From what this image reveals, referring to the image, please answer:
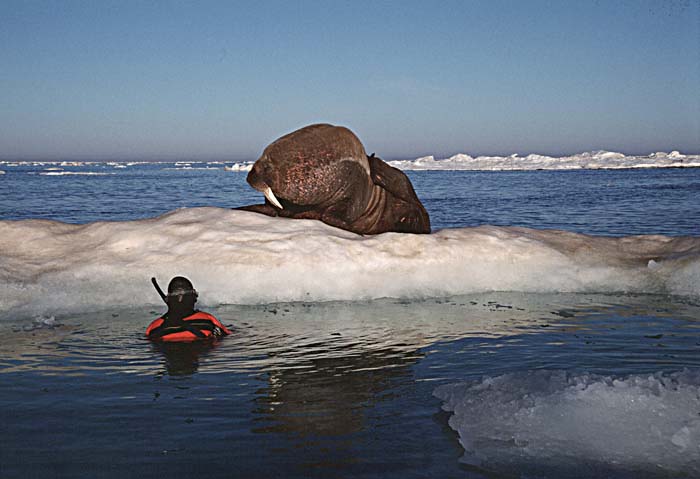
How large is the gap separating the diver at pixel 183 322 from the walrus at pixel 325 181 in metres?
2.87

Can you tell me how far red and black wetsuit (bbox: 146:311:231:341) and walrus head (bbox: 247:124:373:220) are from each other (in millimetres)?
3106

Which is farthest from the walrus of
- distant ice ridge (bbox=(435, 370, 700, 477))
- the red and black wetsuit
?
distant ice ridge (bbox=(435, 370, 700, 477))

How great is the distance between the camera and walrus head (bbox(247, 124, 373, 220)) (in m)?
8.92

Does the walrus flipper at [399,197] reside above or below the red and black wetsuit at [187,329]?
above

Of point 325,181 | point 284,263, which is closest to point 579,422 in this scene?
point 284,263

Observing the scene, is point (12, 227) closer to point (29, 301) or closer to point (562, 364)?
point (29, 301)

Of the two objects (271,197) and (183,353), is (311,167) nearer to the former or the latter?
(271,197)

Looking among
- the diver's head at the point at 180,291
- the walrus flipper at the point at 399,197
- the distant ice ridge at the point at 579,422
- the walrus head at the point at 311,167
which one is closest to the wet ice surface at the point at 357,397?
the distant ice ridge at the point at 579,422

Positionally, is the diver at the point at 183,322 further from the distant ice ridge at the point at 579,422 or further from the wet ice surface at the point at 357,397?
the distant ice ridge at the point at 579,422

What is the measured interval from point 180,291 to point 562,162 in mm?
91407

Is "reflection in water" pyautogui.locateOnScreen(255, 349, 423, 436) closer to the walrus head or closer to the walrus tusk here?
the walrus head

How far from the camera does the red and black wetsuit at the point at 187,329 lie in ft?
20.2

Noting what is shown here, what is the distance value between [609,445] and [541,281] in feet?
17.5

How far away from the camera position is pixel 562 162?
9219 cm
